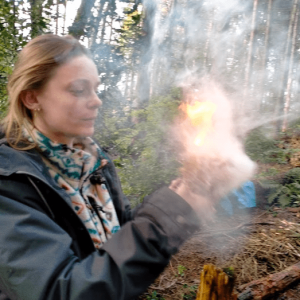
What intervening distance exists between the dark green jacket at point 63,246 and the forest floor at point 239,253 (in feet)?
7.93

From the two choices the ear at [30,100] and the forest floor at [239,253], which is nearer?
the ear at [30,100]

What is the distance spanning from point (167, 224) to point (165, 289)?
2664 millimetres

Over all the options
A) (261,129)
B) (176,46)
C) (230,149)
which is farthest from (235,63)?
(230,149)

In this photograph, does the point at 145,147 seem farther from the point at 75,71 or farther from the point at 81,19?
the point at 75,71

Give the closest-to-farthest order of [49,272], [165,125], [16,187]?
[49,272]
[16,187]
[165,125]

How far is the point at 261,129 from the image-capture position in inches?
277

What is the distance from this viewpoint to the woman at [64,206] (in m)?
0.91

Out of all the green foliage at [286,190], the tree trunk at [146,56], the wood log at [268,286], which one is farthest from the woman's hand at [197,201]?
the green foliage at [286,190]

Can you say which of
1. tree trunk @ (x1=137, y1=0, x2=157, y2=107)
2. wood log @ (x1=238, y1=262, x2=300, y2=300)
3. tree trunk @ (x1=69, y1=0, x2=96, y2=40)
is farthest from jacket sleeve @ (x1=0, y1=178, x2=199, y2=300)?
tree trunk @ (x1=137, y1=0, x2=157, y2=107)

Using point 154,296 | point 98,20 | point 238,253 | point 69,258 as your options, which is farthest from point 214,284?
point 98,20

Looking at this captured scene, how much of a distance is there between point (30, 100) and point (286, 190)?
18.0 feet

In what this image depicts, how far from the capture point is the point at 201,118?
1.58m

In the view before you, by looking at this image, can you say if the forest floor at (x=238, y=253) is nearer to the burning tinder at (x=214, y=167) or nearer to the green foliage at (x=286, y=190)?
the green foliage at (x=286, y=190)

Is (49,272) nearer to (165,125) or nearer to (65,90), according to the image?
(65,90)
